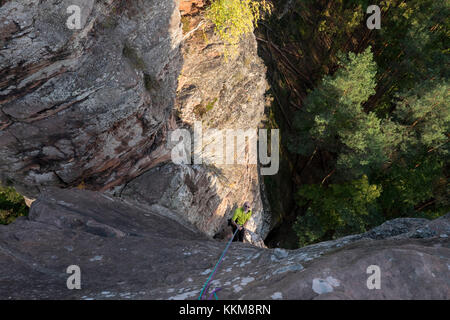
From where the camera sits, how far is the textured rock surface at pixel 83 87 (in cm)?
527

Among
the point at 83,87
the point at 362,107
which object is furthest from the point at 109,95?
the point at 362,107

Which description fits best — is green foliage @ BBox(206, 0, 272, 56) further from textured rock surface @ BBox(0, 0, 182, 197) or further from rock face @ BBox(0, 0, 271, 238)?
textured rock surface @ BBox(0, 0, 182, 197)

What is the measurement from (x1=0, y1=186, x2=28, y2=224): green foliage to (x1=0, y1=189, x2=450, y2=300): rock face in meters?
→ 10.6

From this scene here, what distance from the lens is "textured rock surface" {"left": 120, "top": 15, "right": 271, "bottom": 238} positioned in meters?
9.75

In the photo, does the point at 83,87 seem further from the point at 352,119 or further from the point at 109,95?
the point at 352,119

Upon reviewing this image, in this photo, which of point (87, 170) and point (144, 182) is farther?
point (144, 182)

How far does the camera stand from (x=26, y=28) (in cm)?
499

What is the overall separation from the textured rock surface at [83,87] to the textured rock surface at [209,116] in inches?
51.0

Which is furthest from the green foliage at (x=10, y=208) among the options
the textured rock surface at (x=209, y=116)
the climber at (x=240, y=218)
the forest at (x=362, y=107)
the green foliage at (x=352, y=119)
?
the green foliage at (x=352, y=119)

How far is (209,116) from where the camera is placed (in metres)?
11.0
